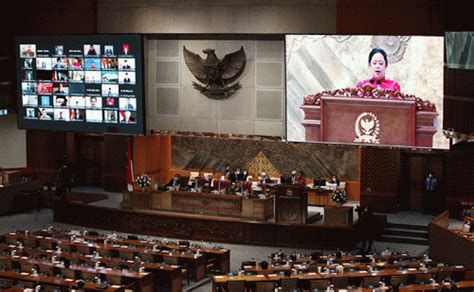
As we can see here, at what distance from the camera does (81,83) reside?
28.6 m

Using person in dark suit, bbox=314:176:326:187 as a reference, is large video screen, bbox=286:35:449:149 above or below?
above

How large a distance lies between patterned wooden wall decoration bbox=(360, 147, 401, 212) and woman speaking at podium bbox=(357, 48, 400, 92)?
4.27 m

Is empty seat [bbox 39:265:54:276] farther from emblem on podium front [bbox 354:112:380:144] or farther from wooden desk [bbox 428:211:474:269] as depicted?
wooden desk [bbox 428:211:474:269]

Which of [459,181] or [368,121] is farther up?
[368,121]

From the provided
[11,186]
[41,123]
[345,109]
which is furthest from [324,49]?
[11,186]

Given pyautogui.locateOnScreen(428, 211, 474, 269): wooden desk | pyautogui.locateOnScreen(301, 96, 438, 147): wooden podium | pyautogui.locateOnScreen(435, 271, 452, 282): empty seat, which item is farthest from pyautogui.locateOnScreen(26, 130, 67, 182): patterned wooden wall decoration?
pyautogui.locateOnScreen(435, 271, 452, 282): empty seat

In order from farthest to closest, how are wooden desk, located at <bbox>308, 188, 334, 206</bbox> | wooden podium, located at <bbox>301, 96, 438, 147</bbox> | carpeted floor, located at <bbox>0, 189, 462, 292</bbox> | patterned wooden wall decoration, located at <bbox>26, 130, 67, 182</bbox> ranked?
patterned wooden wall decoration, located at <bbox>26, 130, 67, 182</bbox> → wooden desk, located at <bbox>308, 188, 334, 206</bbox> → carpeted floor, located at <bbox>0, 189, 462, 292</bbox> → wooden podium, located at <bbox>301, 96, 438, 147</bbox>

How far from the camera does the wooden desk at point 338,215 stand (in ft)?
84.4

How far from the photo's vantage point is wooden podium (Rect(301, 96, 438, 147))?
24609 millimetres

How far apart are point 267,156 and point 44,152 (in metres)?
8.70

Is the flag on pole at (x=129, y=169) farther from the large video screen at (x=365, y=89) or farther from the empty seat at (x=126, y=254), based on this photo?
the empty seat at (x=126, y=254)

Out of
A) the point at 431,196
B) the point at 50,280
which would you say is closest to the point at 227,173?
the point at 431,196

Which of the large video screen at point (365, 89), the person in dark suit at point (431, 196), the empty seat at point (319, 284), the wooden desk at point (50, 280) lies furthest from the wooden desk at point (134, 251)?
the person in dark suit at point (431, 196)

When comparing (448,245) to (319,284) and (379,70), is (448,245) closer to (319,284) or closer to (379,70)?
(379,70)
